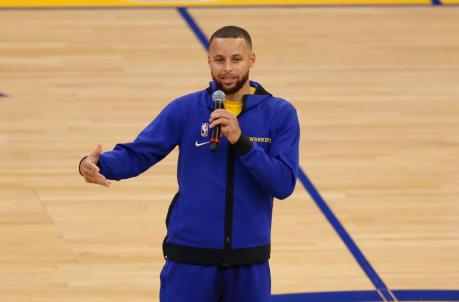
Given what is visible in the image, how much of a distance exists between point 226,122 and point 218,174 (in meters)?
0.26

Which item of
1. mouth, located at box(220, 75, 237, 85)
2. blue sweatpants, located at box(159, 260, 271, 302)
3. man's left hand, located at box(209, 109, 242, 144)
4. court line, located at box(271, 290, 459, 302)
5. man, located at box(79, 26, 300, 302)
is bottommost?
court line, located at box(271, 290, 459, 302)

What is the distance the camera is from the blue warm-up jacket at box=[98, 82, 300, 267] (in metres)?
4.72

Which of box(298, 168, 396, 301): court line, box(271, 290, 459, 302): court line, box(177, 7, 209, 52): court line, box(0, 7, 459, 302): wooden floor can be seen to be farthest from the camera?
box(177, 7, 209, 52): court line

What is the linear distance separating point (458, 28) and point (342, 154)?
323 centimetres

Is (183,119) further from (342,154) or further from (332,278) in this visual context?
(342,154)

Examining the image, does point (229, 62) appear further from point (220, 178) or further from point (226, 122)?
point (220, 178)

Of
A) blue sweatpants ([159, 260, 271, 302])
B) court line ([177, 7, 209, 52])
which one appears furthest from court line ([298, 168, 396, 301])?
court line ([177, 7, 209, 52])

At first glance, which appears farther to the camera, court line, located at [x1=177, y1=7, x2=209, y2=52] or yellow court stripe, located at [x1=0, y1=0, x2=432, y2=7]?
yellow court stripe, located at [x1=0, y1=0, x2=432, y2=7]

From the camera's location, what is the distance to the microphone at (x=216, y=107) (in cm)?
459

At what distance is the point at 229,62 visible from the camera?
15.5ft

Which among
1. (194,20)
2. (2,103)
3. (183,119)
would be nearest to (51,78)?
(2,103)

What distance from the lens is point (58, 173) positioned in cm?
855

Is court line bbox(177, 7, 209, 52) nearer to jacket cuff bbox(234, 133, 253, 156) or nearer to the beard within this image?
the beard

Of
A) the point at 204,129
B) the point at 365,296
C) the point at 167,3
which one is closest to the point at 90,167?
the point at 204,129
